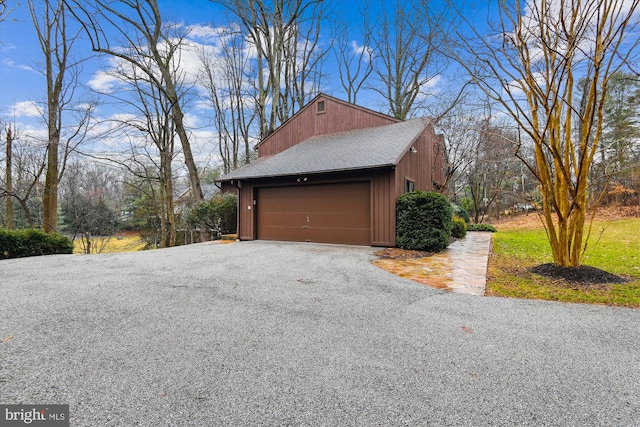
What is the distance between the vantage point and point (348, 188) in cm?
855

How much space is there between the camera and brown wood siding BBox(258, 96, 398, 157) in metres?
11.6

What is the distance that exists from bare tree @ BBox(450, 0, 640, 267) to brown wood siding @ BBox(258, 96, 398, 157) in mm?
6901

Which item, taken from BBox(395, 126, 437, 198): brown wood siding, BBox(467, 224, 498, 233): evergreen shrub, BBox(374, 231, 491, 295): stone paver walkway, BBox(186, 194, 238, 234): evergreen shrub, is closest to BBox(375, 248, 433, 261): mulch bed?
BBox(374, 231, 491, 295): stone paver walkway

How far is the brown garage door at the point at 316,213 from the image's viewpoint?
8414mm

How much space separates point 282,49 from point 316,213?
12438 mm

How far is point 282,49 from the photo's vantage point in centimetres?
1698

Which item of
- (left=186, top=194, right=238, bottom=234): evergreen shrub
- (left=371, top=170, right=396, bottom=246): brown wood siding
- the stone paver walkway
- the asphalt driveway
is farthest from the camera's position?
(left=186, top=194, right=238, bottom=234): evergreen shrub

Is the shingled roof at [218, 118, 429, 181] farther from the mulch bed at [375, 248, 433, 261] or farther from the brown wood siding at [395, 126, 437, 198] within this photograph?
the mulch bed at [375, 248, 433, 261]

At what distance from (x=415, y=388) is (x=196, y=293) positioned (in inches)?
113

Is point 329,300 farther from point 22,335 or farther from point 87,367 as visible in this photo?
point 22,335

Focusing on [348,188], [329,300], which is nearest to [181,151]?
[348,188]

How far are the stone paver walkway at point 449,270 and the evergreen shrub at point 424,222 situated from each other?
40cm

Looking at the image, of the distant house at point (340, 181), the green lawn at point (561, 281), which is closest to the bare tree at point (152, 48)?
the distant house at point (340, 181)

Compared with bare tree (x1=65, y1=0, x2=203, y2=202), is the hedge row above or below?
below
